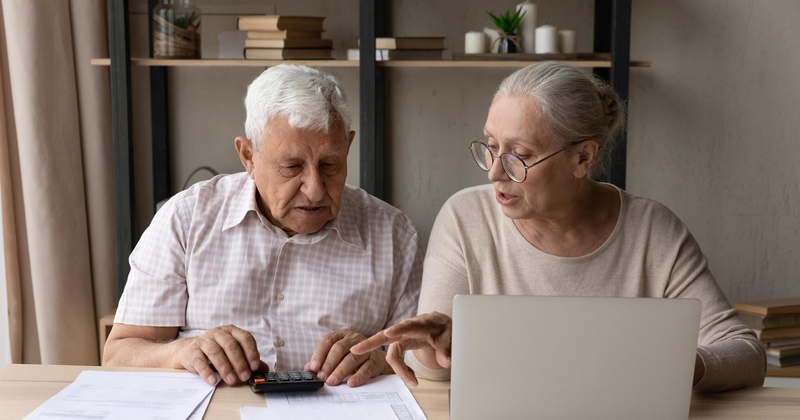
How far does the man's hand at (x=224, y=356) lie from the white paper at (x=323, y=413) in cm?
11

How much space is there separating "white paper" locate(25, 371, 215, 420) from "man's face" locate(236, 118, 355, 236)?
0.45 metres

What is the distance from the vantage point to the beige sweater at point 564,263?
4.95 feet

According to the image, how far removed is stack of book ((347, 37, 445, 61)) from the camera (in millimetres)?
2398

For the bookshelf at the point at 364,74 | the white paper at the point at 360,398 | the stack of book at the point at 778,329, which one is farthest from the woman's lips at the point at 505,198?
the stack of book at the point at 778,329

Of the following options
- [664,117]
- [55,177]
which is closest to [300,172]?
[55,177]

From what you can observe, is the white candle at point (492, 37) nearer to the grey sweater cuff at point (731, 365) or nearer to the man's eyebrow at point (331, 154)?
the man's eyebrow at point (331, 154)

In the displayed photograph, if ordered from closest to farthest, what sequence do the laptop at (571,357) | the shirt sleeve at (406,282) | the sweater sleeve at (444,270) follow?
the laptop at (571,357), the sweater sleeve at (444,270), the shirt sleeve at (406,282)

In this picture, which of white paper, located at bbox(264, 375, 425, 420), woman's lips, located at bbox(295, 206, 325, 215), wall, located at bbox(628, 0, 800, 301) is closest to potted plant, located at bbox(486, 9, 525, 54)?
wall, located at bbox(628, 0, 800, 301)

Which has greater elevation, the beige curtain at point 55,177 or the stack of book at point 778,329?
the beige curtain at point 55,177

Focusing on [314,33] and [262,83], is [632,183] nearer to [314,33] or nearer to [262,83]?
[314,33]

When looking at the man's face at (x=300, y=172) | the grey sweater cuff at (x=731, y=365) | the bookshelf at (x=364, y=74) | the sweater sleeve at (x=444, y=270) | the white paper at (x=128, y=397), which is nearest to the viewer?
the white paper at (x=128, y=397)

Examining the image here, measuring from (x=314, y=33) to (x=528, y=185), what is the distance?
1.23 metres

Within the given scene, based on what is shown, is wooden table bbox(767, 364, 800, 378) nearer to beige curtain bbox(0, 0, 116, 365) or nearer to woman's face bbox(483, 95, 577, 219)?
woman's face bbox(483, 95, 577, 219)

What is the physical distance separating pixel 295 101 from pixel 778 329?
1.88 metres
